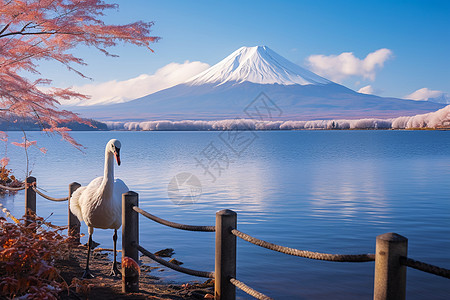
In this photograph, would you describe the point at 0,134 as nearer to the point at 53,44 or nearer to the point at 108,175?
the point at 53,44

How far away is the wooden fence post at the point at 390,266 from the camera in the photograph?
329 cm

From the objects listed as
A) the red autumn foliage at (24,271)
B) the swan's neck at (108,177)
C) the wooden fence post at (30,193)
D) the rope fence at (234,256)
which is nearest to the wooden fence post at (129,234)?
the rope fence at (234,256)

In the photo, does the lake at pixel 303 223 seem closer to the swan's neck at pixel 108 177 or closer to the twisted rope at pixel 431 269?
the swan's neck at pixel 108 177

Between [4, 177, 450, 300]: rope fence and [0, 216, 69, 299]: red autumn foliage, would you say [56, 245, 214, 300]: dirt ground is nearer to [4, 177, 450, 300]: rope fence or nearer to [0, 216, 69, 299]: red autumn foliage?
[4, 177, 450, 300]: rope fence

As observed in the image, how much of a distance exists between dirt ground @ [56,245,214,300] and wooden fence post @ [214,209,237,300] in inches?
65.2

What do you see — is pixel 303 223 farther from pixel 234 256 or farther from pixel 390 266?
pixel 390 266

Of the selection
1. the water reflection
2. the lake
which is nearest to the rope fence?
the lake

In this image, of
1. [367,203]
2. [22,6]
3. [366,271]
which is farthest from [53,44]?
[367,203]

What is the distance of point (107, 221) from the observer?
7.33 metres

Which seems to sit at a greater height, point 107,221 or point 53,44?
point 53,44

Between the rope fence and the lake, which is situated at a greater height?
the rope fence

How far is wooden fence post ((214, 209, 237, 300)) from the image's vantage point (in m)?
4.86

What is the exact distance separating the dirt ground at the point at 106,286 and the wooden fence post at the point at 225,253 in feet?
5.43

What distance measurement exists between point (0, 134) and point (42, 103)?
2.91 meters
